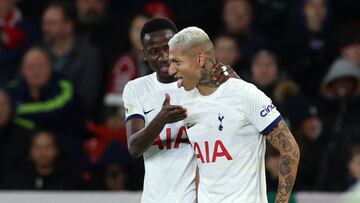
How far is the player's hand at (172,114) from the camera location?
6.17 m

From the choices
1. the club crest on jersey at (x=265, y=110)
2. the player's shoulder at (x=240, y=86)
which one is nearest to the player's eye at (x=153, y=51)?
the player's shoulder at (x=240, y=86)

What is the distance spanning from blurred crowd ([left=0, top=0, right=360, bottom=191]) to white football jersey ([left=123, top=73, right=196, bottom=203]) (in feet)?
10.1

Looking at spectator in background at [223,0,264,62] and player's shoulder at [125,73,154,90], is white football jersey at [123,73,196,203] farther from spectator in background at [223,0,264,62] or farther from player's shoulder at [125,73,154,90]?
spectator in background at [223,0,264,62]

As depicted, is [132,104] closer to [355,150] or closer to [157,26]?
[157,26]

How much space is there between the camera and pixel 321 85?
10797 millimetres

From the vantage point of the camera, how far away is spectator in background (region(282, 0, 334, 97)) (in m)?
10.9

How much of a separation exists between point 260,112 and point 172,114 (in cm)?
50

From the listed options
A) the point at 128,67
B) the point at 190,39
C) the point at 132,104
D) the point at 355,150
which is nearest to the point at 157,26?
the point at 132,104

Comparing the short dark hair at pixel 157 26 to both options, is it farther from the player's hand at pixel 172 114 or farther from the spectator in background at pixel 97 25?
the spectator in background at pixel 97 25

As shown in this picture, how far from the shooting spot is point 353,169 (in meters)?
9.73

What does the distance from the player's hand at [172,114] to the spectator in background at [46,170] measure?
3929 millimetres

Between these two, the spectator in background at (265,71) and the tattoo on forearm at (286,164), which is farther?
the spectator in background at (265,71)

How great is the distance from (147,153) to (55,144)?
3297 millimetres

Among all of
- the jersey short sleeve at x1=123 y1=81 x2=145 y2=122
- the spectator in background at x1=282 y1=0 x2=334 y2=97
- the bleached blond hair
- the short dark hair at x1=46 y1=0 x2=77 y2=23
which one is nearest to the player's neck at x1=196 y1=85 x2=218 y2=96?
the bleached blond hair
